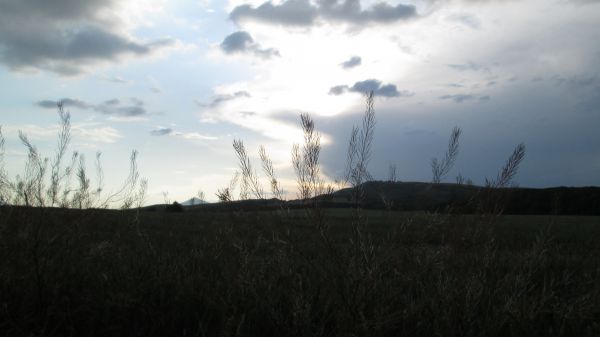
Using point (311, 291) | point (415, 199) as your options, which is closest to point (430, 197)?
point (415, 199)

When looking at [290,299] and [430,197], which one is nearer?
[290,299]

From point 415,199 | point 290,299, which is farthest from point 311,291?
point 415,199

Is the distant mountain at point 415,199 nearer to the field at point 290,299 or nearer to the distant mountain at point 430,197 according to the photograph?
the distant mountain at point 430,197

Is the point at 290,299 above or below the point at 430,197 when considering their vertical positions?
below

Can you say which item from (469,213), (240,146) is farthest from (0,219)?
(469,213)

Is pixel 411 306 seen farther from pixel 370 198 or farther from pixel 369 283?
pixel 370 198

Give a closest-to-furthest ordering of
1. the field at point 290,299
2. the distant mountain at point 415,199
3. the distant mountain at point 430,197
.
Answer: the field at point 290,299 → the distant mountain at point 415,199 → the distant mountain at point 430,197

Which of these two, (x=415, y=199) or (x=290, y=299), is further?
(x=415, y=199)

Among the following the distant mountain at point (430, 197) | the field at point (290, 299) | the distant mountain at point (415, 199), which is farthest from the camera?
the distant mountain at point (430, 197)

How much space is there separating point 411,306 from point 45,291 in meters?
2.55

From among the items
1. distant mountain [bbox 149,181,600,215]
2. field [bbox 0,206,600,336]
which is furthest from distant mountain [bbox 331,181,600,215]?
field [bbox 0,206,600,336]

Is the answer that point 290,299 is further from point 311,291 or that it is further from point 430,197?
point 430,197

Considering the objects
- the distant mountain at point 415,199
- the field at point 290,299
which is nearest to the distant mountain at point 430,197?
the distant mountain at point 415,199

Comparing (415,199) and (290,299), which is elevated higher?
(415,199)
